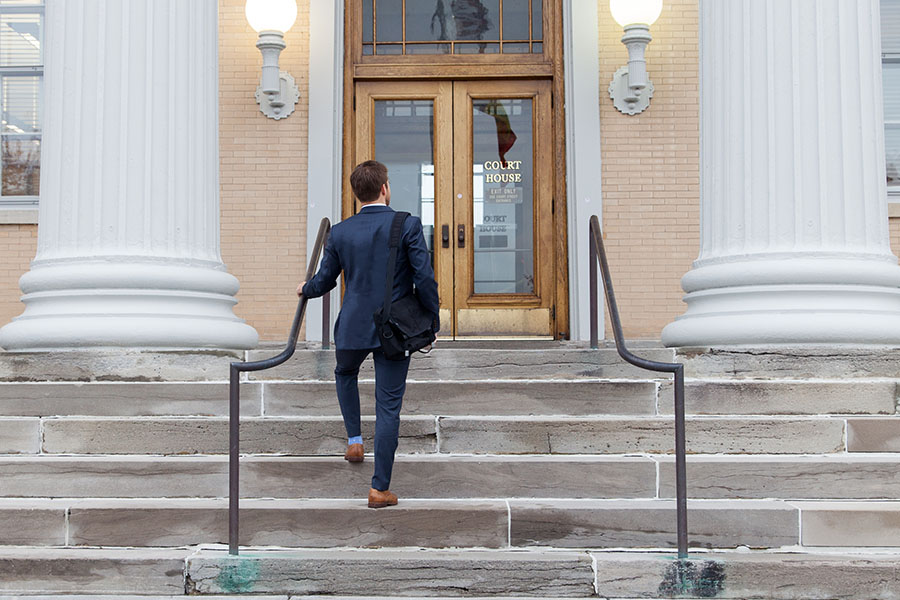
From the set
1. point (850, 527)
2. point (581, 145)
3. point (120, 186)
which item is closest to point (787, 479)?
point (850, 527)

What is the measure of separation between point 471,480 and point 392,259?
1191 mm

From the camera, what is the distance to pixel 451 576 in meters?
4.55

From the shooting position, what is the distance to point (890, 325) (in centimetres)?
634

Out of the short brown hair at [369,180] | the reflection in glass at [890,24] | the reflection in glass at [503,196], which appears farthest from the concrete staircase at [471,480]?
the reflection in glass at [890,24]

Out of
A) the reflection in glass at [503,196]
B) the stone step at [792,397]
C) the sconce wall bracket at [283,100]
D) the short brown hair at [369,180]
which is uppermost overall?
the sconce wall bracket at [283,100]

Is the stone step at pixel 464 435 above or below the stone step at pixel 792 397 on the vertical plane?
below

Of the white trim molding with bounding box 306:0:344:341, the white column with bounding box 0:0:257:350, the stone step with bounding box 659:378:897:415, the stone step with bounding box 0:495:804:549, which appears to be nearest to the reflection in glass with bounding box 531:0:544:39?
the white trim molding with bounding box 306:0:344:341

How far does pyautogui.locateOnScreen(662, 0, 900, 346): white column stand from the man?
233cm

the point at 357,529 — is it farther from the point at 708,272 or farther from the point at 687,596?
the point at 708,272

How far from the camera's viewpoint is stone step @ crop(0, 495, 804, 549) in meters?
4.90

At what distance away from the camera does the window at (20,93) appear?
32.8ft

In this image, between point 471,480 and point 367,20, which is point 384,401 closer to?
point 471,480

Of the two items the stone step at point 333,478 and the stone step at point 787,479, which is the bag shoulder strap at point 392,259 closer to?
the stone step at point 333,478

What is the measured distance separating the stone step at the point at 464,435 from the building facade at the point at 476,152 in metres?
3.95
